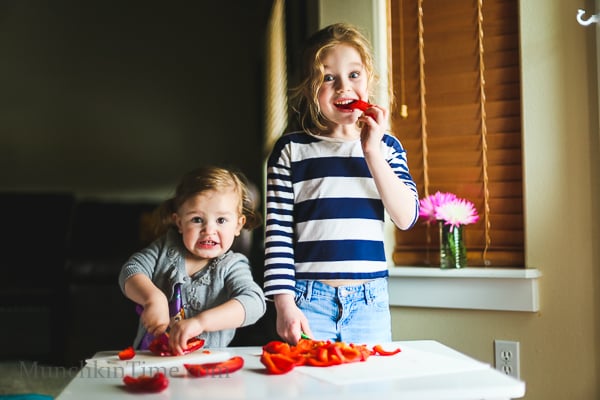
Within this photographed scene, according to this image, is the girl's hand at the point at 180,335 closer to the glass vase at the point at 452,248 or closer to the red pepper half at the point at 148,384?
the red pepper half at the point at 148,384

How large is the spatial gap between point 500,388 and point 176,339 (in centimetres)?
50

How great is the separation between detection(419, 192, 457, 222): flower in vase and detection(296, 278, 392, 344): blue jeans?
51cm

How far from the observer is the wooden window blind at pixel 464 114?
5.72 ft

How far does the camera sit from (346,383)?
79 centimetres

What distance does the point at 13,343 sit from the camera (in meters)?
3.22

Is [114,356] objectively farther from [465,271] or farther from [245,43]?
[245,43]

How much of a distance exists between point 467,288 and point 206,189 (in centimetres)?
84

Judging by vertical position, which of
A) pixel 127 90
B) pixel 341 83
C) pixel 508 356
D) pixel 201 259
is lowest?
pixel 508 356

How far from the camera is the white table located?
755 mm

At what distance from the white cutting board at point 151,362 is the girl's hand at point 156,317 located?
89 mm

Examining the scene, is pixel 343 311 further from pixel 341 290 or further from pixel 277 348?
pixel 277 348

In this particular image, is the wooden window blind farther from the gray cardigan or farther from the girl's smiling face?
the gray cardigan

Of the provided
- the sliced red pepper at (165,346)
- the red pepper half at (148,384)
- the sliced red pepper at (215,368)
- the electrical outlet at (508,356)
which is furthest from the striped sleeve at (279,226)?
the electrical outlet at (508,356)

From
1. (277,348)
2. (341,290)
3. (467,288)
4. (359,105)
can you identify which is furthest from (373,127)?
(467,288)
